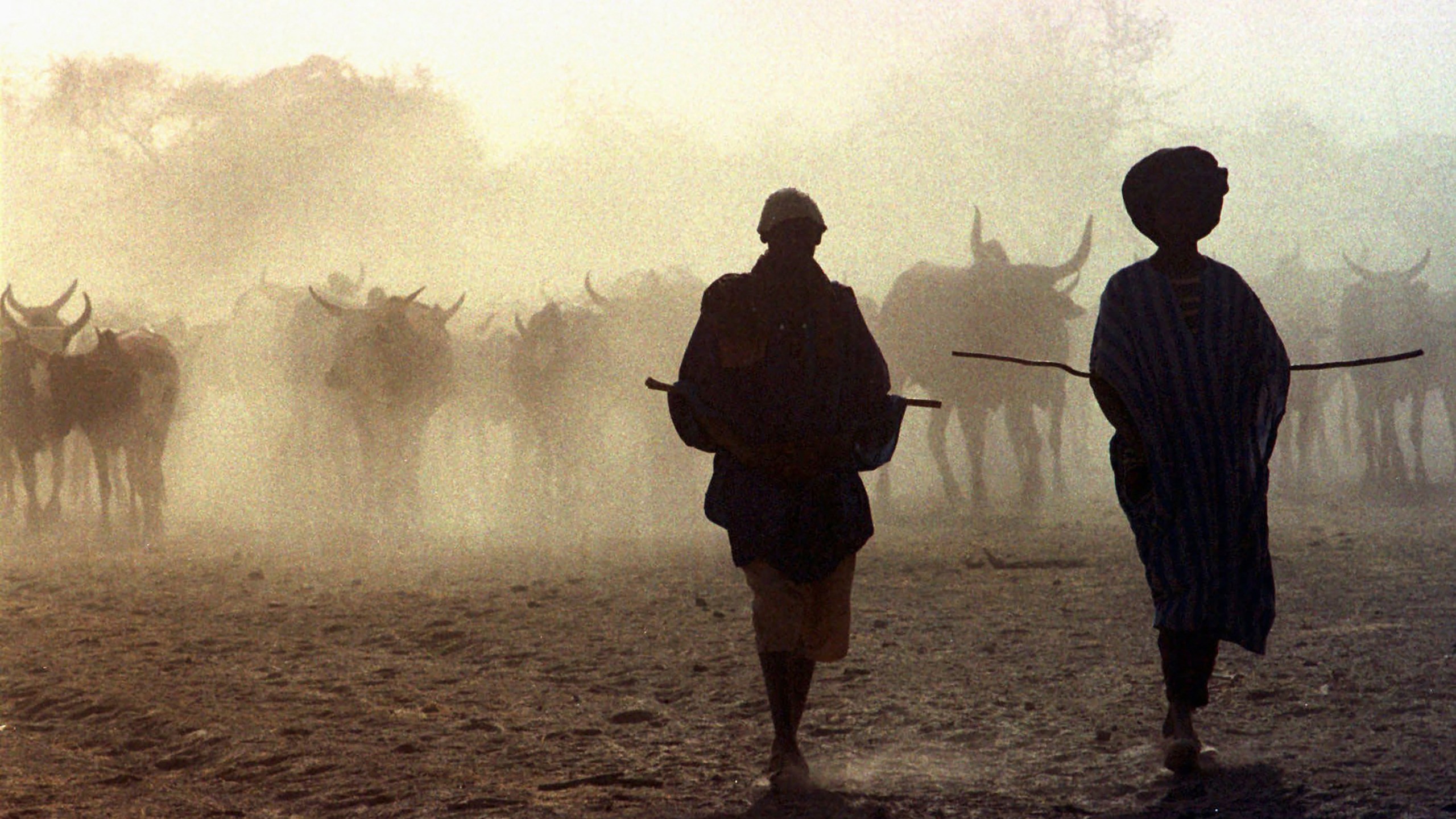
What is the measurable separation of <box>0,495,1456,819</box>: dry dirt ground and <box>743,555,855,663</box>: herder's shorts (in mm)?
423

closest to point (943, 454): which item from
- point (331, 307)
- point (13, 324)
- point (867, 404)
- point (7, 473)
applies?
point (331, 307)

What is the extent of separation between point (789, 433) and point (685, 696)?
6.19ft

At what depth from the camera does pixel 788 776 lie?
5195mm

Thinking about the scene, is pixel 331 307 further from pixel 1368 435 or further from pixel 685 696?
pixel 685 696

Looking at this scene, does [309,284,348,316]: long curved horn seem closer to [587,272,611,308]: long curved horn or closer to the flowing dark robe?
[587,272,611,308]: long curved horn

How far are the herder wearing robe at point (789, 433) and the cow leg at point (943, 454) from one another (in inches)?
445

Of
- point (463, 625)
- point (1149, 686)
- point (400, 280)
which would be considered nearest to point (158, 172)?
point (400, 280)

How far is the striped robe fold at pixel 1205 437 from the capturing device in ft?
16.9

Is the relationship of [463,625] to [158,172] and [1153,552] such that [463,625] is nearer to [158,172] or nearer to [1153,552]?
[1153,552]

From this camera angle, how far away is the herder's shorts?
5.32 m

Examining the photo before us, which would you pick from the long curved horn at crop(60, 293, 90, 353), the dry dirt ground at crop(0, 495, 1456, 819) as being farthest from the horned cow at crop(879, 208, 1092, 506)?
the long curved horn at crop(60, 293, 90, 353)

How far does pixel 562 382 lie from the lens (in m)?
18.0

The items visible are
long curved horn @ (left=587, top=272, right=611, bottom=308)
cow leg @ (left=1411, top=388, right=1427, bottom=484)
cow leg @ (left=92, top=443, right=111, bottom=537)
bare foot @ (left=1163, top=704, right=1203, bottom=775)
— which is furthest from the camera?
long curved horn @ (left=587, top=272, right=611, bottom=308)

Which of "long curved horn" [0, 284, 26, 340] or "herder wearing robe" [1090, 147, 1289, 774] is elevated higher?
"long curved horn" [0, 284, 26, 340]
